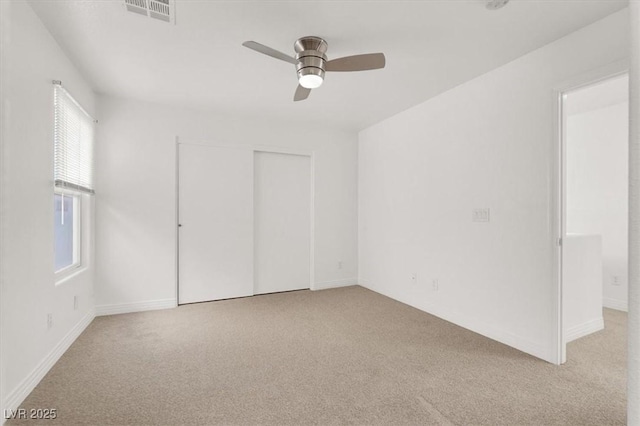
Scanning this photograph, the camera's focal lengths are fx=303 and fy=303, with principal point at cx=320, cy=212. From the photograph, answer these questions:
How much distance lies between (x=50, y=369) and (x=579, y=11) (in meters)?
4.47

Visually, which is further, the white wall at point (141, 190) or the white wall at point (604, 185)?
the white wall at point (604, 185)

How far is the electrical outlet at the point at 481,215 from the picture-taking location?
2862 mm

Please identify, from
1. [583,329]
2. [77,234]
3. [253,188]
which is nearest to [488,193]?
[583,329]

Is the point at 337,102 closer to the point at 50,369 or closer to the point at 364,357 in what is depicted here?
the point at 364,357

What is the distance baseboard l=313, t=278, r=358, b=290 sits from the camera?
15.1 ft

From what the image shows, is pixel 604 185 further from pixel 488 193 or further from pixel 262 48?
pixel 262 48

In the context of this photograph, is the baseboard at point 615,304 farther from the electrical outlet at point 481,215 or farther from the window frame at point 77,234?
the window frame at point 77,234

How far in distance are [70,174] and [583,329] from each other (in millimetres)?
4978

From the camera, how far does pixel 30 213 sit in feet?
6.69

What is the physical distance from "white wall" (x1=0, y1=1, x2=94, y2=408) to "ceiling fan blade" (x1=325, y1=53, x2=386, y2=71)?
189cm

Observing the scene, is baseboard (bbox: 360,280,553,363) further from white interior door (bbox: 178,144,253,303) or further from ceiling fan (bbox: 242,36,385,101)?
ceiling fan (bbox: 242,36,385,101)

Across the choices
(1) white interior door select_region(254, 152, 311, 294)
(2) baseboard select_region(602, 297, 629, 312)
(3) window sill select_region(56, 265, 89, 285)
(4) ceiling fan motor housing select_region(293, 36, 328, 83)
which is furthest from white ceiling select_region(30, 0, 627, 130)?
(2) baseboard select_region(602, 297, 629, 312)

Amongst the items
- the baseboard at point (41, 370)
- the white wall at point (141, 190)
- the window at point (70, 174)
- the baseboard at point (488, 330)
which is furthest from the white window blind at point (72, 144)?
the baseboard at point (488, 330)

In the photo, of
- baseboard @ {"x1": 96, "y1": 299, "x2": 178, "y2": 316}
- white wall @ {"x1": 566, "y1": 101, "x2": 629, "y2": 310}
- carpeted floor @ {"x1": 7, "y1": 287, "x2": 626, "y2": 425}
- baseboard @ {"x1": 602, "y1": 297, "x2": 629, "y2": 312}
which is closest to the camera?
carpeted floor @ {"x1": 7, "y1": 287, "x2": 626, "y2": 425}
